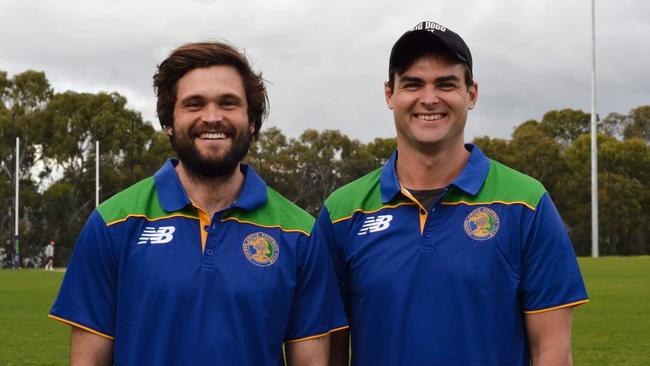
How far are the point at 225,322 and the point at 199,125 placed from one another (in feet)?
2.47

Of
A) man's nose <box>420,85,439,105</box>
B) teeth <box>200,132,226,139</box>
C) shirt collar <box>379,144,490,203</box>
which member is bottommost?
shirt collar <box>379,144,490,203</box>

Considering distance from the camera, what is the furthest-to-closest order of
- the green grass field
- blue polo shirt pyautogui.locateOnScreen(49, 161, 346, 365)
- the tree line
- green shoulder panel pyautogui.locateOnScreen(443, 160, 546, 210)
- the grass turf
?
the tree line
the grass turf
the green grass field
green shoulder panel pyautogui.locateOnScreen(443, 160, 546, 210)
blue polo shirt pyautogui.locateOnScreen(49, 161, 346, 365)

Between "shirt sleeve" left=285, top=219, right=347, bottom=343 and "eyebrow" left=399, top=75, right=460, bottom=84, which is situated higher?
"eyebrow" left=399, top=75, right=460, bottom=84

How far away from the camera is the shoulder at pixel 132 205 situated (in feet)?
12.3

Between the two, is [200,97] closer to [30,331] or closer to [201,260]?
[201,260]

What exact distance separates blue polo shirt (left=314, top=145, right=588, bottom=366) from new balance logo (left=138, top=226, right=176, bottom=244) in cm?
60

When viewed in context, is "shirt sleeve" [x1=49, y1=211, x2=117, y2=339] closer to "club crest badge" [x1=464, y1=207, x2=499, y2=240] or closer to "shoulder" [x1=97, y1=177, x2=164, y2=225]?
"shoulder" [x1=97, y1=177, x2=164, y2=225]

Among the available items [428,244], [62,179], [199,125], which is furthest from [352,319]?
[62,179]

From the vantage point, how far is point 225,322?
12.0 ft

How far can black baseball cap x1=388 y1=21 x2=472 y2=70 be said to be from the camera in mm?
3955

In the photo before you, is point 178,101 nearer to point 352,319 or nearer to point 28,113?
point 352,319

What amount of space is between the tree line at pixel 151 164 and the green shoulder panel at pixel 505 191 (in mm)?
49544

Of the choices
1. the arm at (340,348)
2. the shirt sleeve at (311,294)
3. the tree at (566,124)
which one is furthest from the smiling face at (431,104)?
the tree at (566,124)

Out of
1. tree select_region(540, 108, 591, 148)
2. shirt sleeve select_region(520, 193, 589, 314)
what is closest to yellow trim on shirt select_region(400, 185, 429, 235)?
shirt sleeve select_region(520, 193, 589, 314)
